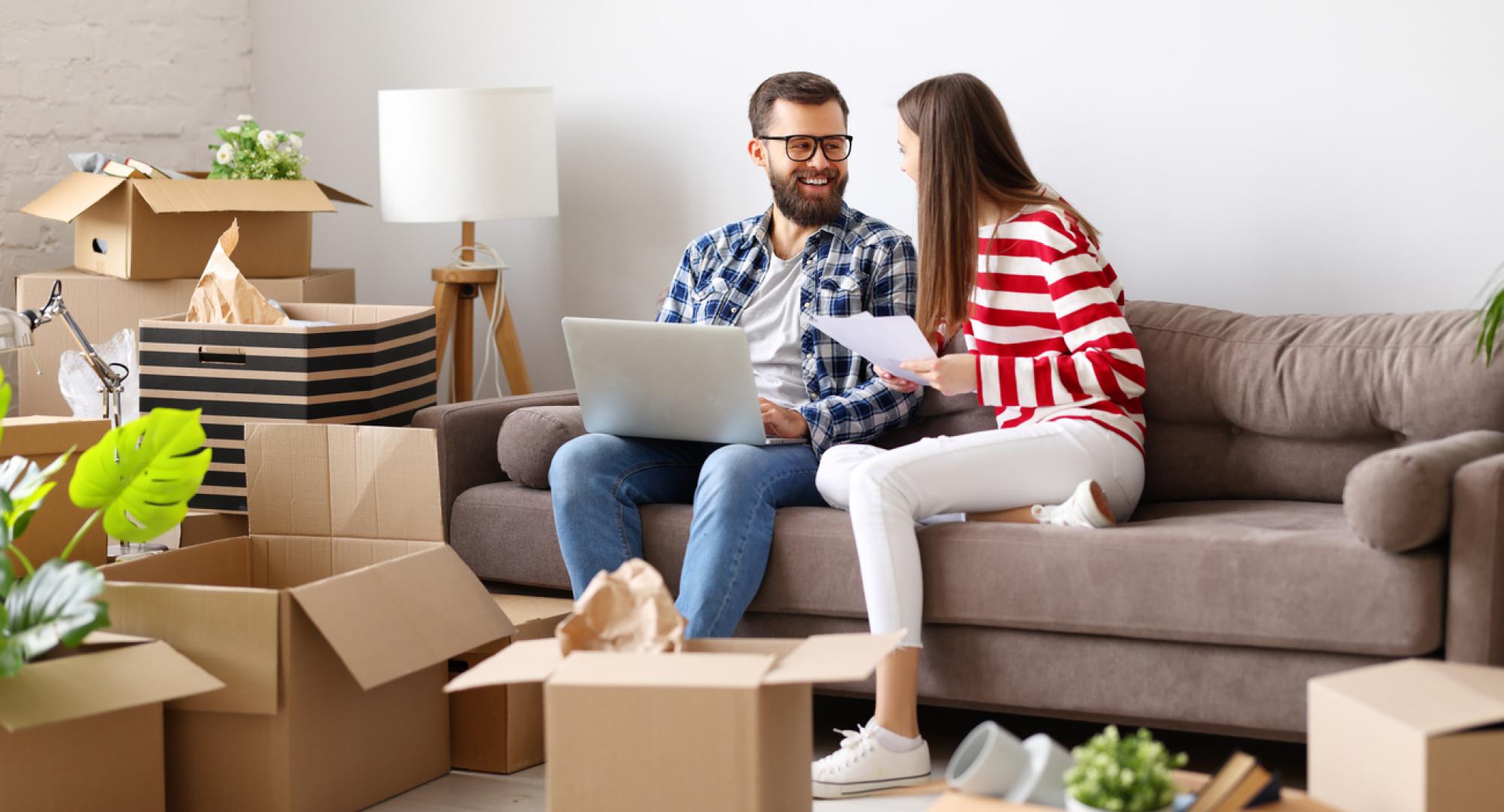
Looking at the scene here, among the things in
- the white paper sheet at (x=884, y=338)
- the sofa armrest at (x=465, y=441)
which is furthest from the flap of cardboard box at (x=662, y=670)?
the sofa armrest at (x=465, y=441)

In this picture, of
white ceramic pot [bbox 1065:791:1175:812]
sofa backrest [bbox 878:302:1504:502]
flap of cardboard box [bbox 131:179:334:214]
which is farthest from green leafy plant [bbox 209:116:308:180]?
white ceramic pot [bbox 1065:791:1175:812]

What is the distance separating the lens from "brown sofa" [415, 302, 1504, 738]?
6.41 ft

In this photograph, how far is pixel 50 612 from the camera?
Result: 1.75 metres

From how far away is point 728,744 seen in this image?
1.51 meters

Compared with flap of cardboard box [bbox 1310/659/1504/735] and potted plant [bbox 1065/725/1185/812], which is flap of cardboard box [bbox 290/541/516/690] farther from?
flap of cardboard box [bbox 1310/659/1504/735]

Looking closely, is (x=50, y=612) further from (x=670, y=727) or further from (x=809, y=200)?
(x=809, y=200)

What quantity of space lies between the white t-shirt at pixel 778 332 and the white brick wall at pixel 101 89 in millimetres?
1882


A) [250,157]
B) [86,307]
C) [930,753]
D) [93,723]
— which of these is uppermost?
[250,157]

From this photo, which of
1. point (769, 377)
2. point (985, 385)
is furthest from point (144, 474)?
point (985, 385)

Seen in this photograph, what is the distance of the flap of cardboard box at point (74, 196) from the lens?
299cm

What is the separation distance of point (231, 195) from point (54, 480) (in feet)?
3.26

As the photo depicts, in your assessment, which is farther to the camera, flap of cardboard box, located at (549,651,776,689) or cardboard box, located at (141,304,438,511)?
cardboard box, located at (141,304,438,511)

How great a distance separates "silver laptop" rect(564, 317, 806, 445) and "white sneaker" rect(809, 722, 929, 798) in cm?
55

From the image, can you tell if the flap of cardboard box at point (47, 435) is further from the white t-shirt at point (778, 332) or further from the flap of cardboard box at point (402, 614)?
the white t-shirt at point (778, 332)
